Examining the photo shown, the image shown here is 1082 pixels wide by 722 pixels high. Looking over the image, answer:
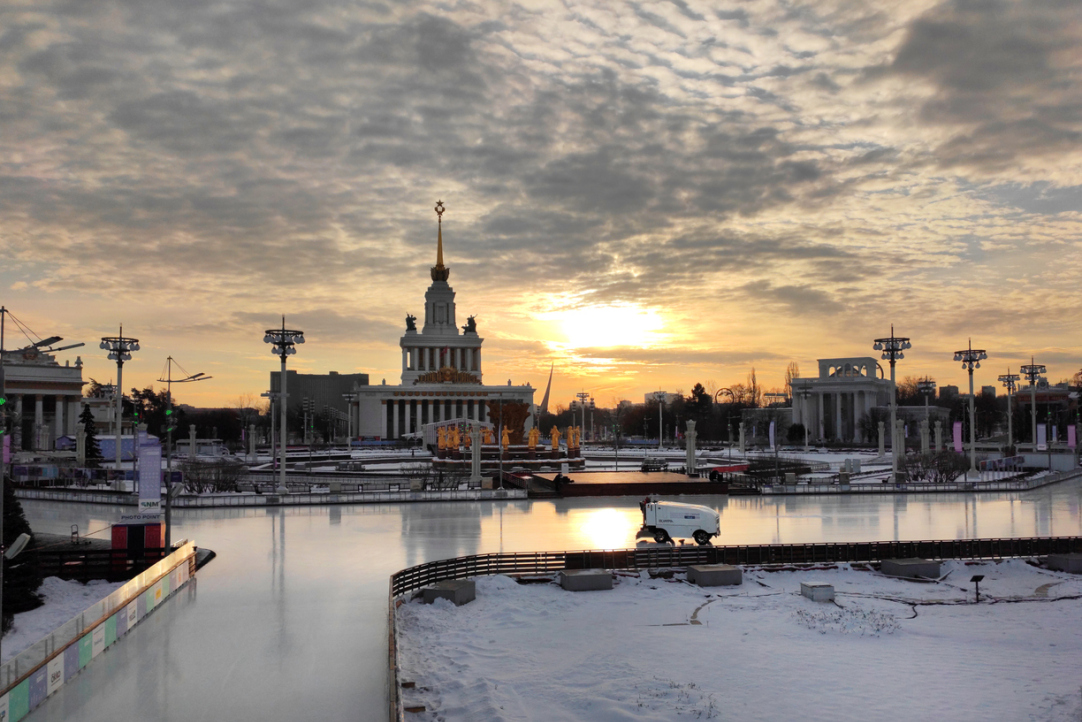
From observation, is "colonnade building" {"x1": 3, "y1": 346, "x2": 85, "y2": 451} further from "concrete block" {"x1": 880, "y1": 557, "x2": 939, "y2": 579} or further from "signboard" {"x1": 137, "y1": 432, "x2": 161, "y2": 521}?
"concrete block" {"x1": 880, "y1": 557, "x2": 939, "y2": 579}

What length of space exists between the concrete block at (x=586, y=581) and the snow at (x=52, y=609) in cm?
1284

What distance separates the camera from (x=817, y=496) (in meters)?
46.9

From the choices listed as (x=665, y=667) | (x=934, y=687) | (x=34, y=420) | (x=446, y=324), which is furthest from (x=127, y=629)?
(x=446, y=324)

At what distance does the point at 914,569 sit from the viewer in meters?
26.1

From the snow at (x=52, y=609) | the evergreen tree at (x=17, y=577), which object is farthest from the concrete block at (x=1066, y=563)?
the evergreen tree at (x=17, y=577)

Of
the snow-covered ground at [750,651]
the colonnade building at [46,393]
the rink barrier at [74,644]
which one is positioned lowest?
the snow-covered ground at [750,651]

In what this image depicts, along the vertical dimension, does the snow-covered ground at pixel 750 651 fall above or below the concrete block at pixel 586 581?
below

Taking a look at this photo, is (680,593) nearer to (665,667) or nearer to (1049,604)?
(665,667)

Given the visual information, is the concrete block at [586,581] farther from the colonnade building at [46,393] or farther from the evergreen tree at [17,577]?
the colonnade building at [46,393]

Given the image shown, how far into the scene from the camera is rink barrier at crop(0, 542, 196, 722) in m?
13.1

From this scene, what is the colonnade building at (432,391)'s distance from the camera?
134750 mm

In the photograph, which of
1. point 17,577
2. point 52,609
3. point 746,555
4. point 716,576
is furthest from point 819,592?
point 17,577

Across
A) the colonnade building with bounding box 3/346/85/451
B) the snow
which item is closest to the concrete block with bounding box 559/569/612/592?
the snow

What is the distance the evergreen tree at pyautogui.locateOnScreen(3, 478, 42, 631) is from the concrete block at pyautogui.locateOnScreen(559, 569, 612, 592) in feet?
49.8
